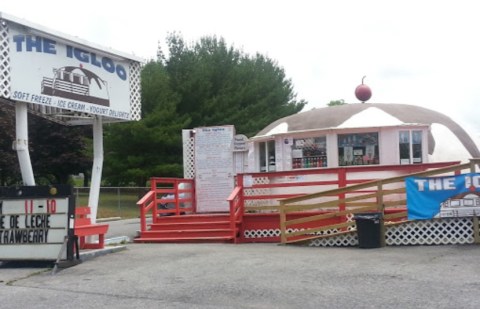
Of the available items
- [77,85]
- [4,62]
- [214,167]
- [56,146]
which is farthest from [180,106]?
[4,62]

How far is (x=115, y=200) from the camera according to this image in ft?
120

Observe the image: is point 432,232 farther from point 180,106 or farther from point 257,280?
point 180,106

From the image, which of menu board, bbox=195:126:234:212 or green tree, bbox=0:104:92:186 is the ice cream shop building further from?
green tree, bbox=0:104:92:186

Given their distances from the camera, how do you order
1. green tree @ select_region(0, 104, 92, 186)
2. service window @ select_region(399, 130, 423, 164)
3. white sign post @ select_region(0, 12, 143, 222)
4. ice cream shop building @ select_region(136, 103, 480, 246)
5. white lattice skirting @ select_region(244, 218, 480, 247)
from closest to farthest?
white sign post @ select_region(0, 12, 143, 222) < white lattice skirting @ select_region(244, 218, 480, 247) < ice cream shop building @ select_region(136, 103, 480, 246) < service window @ select_region(399, 130, 423, 164) < green tree @ select_region(0, 104, 92, 186)

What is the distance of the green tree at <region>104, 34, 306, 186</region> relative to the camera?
34.6m

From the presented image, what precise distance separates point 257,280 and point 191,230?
276 inches

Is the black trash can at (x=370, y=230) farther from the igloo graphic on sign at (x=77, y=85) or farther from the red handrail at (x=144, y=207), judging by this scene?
the igloo graphic on sign at (x=77, y=85)

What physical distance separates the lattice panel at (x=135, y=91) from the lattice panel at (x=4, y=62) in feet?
12.2

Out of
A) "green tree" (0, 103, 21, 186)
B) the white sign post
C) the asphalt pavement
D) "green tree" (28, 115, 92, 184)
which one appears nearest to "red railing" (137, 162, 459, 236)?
the asphalt pavement

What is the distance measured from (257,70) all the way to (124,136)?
1343cm

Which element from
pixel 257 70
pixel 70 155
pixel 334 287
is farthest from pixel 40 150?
pixel 334 287

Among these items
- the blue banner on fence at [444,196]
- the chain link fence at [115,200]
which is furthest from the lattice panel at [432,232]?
the chain link fence at [115,200]

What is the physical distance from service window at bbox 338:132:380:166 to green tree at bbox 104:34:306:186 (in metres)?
18.5

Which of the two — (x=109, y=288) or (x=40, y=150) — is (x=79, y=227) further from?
(x=40, y=150)
